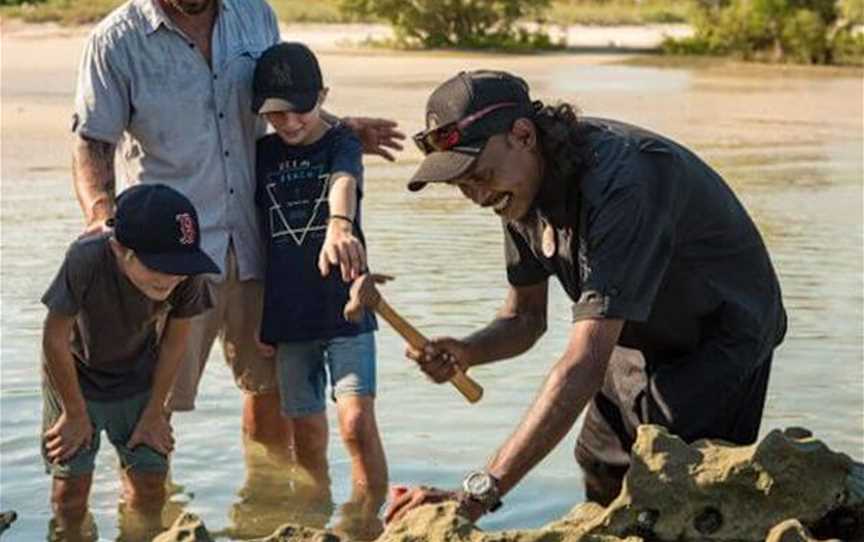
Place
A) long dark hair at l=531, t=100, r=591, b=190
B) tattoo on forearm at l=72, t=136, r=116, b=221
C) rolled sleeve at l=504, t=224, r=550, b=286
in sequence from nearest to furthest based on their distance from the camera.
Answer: long dark hair at l=531, t=100, r=591, b=190
rolled sleeve at l=504, t=224, r=550, b=286
tattoo on forearm at l=72, t=136, r=116, b=221

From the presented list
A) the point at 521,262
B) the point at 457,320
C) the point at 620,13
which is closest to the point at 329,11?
the point at 620,13

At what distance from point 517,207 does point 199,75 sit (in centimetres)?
213

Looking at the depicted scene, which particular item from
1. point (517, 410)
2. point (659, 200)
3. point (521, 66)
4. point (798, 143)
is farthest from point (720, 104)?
point (659, 200)

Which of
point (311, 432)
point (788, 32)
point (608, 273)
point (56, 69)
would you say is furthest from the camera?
point (788, 32)

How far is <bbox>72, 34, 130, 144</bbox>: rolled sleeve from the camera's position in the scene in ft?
21.2

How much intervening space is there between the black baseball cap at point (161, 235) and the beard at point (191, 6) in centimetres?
104

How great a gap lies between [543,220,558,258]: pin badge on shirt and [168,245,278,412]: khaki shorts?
6.00 ft

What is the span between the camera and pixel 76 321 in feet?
19.5

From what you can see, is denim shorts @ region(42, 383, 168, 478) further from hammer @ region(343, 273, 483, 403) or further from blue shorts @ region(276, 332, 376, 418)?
hammer @ region(343, 273, 483, 403)

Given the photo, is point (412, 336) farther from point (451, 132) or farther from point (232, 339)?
point (232, 339)

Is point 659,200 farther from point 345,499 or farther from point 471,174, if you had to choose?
point 345,499

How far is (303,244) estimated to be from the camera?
6617mm

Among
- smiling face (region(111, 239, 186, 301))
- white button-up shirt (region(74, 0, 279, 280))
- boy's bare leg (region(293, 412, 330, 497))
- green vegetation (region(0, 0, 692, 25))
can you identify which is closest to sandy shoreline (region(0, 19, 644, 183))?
green vegetation (region(0, 0, 692, 25))

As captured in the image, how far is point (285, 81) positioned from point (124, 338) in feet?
3.34
